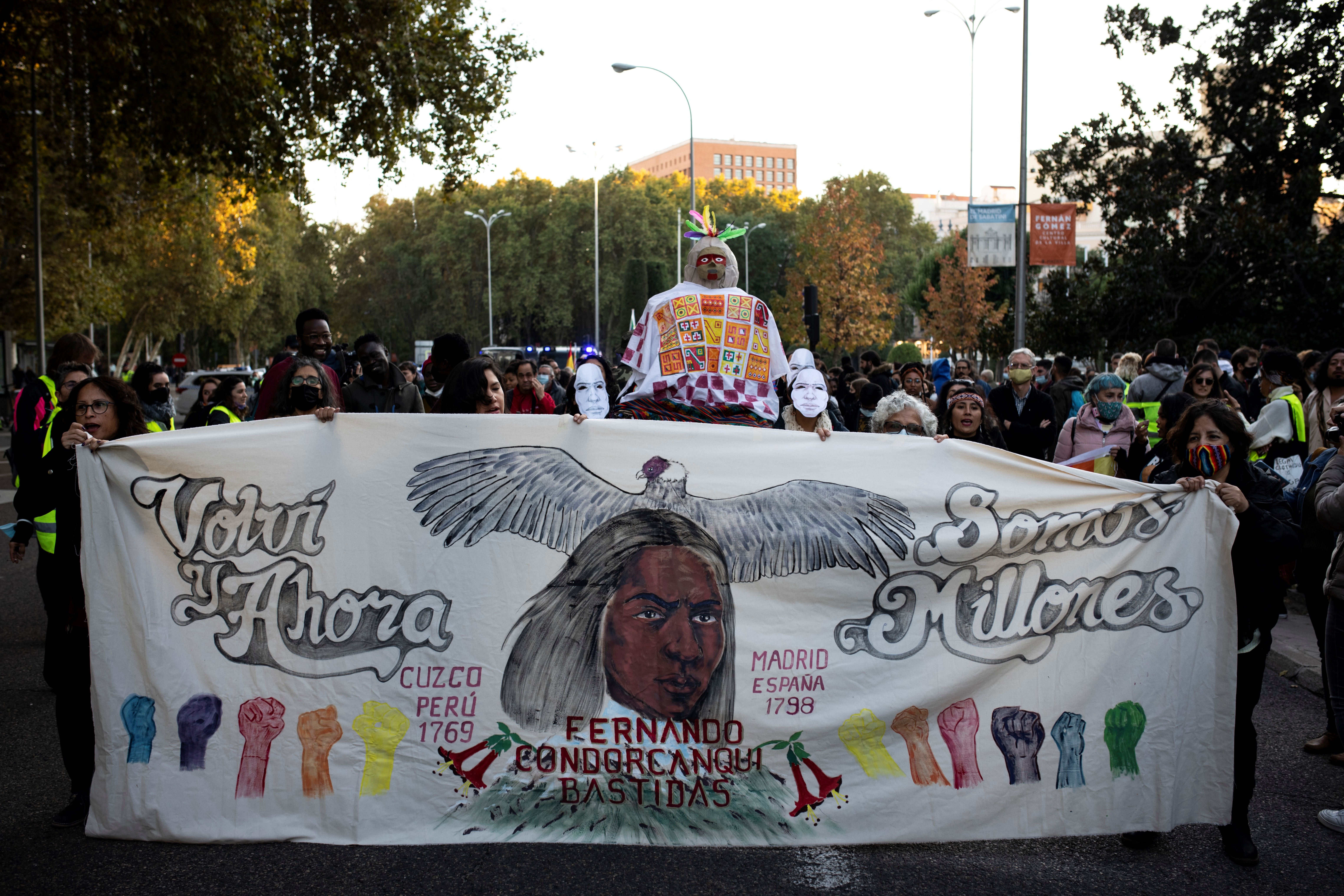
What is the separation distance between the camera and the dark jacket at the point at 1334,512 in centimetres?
414

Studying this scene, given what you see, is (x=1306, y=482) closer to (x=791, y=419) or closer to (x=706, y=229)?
(x=791, y=419)

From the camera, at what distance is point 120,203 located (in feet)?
74.1

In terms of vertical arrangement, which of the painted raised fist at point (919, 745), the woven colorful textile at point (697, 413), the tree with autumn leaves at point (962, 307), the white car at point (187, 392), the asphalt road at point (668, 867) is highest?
the tree with autumn leaves at point (962, 307)

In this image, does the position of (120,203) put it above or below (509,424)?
above

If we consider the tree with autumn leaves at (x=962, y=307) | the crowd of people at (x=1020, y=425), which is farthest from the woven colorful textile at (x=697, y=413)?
the tree with autumn leaves at (x=962, y=307)

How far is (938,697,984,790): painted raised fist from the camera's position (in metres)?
3.79

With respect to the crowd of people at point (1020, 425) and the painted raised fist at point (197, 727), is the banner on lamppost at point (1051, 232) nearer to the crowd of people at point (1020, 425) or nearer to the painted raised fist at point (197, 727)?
the crowd of people at point (1020, 425)

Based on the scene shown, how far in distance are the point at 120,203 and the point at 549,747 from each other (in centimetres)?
2271

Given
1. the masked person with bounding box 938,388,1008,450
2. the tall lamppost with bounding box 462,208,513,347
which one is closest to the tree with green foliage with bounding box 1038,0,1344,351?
the masked person with bounding box 938,388,1008,450

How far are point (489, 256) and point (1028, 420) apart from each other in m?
57.8

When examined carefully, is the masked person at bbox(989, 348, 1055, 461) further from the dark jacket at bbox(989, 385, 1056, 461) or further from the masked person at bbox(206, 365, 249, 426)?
the masked person at bbox(206, 365, 249, 426)

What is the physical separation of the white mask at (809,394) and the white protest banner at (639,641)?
75.1 inches

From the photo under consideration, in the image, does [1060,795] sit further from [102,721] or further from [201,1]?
[201,1]

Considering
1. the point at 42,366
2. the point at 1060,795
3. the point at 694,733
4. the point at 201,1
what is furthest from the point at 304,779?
the point at 42,366
